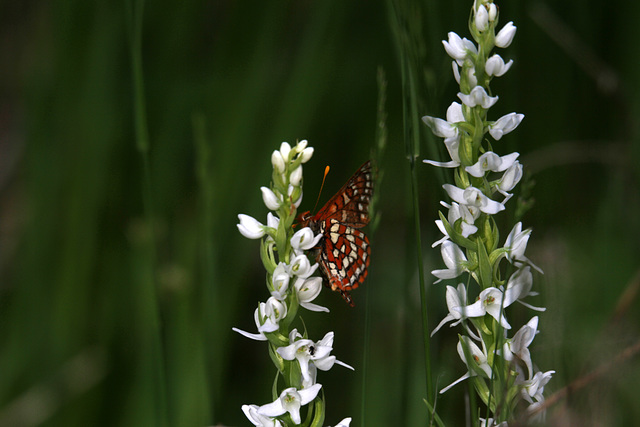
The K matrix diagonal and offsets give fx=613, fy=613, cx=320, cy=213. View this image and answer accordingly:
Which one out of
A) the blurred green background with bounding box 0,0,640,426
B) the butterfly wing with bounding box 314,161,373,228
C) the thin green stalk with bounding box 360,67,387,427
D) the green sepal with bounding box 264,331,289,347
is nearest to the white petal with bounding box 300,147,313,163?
the thin green stalk with bounding box 360,67,387,427

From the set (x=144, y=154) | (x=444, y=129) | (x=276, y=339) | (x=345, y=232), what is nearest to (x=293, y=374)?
(x=276, y=339)

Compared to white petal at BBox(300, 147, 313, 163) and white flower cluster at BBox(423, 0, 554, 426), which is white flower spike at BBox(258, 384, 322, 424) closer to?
white flower cluster at BBox(423, 0, 554, 426)

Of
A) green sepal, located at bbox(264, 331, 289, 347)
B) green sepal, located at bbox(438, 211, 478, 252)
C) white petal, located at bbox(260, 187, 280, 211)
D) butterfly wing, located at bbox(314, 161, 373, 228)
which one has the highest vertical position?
butterfly wing, located at bbox(314, 161, 373, 228)

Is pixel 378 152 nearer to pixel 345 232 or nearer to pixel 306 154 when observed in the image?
pixel 306 154

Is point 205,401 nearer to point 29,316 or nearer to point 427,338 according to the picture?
point 427,338

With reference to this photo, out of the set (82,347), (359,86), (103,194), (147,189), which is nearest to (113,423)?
(82,347)
